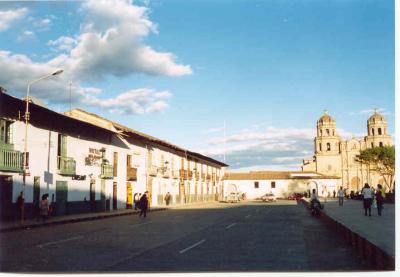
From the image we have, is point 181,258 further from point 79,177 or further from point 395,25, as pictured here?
point 79,177

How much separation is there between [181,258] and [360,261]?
3.84 meters

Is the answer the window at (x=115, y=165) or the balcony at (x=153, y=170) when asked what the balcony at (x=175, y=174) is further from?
the window at (x=115, y=165)

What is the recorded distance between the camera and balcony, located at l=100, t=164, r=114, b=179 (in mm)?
32531

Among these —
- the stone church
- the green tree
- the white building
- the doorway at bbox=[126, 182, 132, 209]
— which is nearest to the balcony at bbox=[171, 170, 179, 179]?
the doorway at bbox=[126, 182, 132, 209]

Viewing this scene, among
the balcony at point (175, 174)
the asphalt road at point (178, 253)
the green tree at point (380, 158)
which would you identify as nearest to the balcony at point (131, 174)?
the balcony at point (175, 174)

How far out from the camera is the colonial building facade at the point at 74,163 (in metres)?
22.2

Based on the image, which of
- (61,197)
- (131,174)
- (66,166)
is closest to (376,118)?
(131,174)

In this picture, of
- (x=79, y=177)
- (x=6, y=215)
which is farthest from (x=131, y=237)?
(x=79, y=177)

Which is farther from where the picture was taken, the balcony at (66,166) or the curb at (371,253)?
the balcony at (66,166)

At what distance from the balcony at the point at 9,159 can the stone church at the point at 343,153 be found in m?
77.4

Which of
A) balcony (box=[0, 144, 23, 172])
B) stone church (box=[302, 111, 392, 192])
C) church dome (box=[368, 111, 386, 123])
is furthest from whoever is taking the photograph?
stone church (box=[302, 111, 392, 192])

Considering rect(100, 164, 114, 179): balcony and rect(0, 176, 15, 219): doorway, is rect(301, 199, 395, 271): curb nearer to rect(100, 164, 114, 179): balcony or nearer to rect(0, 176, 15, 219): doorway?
rect(0, 176, 15, 219): doorway

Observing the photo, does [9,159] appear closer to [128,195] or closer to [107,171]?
[107,171]

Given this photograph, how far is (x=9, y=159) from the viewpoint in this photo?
2164cm
